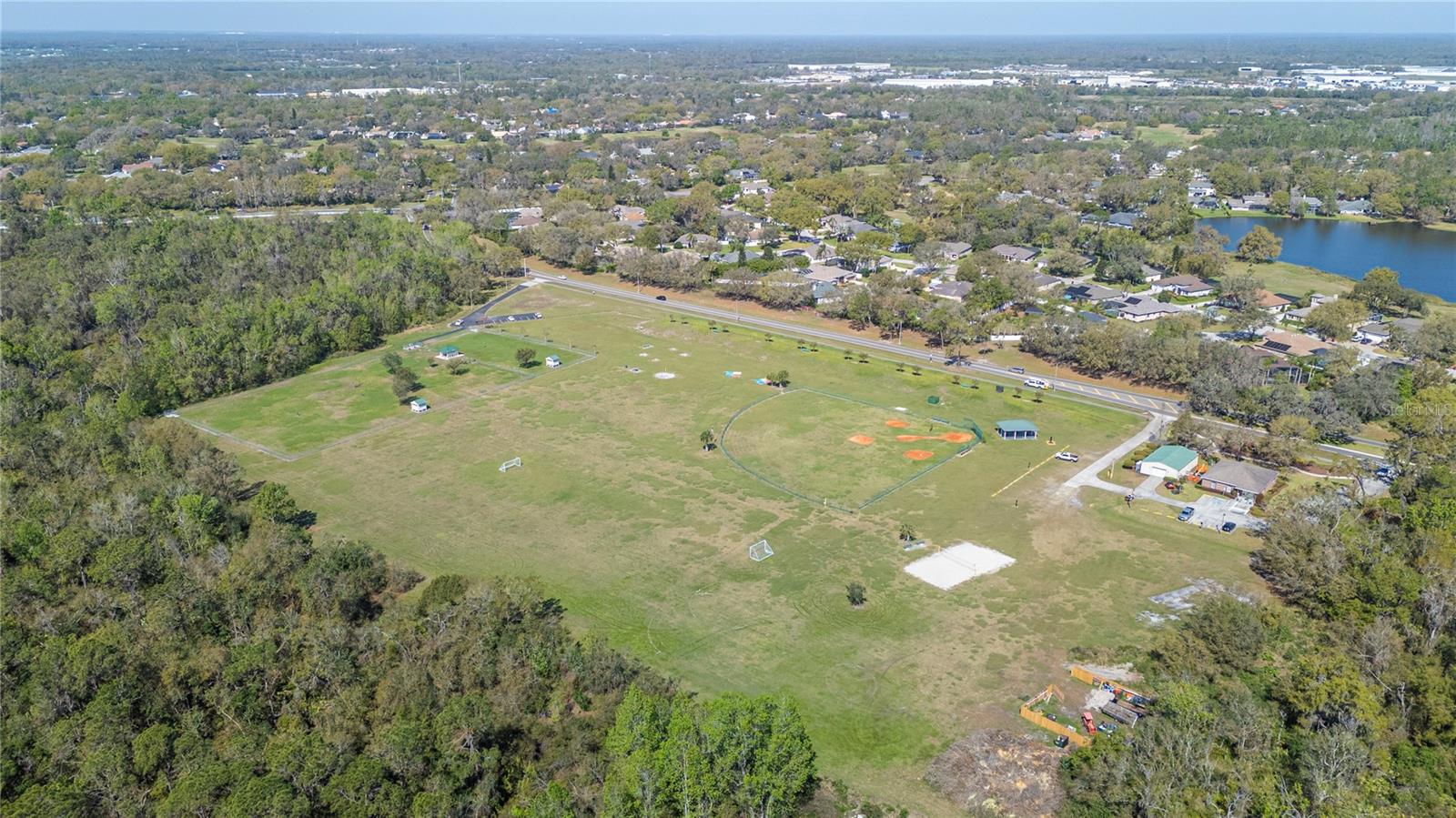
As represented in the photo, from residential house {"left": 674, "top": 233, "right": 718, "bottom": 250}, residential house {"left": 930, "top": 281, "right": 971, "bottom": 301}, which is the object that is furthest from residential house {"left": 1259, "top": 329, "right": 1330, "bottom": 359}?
residential house {"left": 674, "top": 233, "right": 718, "bottom": 250}

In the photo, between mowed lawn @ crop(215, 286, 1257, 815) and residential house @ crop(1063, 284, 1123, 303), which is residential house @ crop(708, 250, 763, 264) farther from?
mowed lawn @ crop(215, 286, 1257, 815)

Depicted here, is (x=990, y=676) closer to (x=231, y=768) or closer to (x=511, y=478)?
(x=231, y=768)

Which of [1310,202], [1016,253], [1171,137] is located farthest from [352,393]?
[1171,137]

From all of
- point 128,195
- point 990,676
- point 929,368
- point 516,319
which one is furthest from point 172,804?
point 128,195

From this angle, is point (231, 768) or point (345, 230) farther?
point (345, 230)

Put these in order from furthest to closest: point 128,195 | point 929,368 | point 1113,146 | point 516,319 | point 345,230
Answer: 1. point 1113,146
2. point 128,195
3. point 345,230
4. point 516,319
5. point 929,368

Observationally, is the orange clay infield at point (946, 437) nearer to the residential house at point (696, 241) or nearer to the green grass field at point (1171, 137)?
the residential house at point (696, 241)
